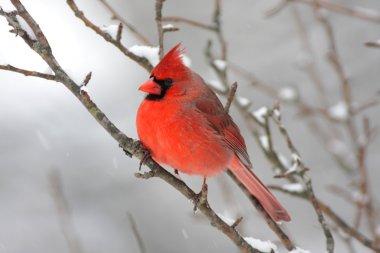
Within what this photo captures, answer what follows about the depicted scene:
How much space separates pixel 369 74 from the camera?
7.34 metres

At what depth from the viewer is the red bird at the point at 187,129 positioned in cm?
280

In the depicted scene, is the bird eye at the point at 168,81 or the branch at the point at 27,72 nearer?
the branch at the point at 27,72

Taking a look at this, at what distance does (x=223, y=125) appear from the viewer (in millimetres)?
3236

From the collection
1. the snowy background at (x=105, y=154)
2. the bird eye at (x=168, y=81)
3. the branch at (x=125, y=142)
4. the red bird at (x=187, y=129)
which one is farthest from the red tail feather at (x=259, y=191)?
the snowy background at (x=105, y=154)

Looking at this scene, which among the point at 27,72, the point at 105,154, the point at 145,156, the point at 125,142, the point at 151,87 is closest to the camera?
the point at 27,72

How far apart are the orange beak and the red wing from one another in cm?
26

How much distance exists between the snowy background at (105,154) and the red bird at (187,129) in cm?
232

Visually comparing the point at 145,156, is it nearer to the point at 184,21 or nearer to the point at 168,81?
the point at 168,81

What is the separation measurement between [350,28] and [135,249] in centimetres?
354

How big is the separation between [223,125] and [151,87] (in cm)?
51

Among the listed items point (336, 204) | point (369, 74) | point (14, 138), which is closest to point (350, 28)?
point (369, 74)

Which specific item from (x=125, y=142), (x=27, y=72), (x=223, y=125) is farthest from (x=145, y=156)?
(x=223, y=125)

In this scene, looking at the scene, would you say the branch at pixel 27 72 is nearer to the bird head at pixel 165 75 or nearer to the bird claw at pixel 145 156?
the bird claw at pixel 145 156

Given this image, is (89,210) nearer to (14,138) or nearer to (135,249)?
(135,249)
